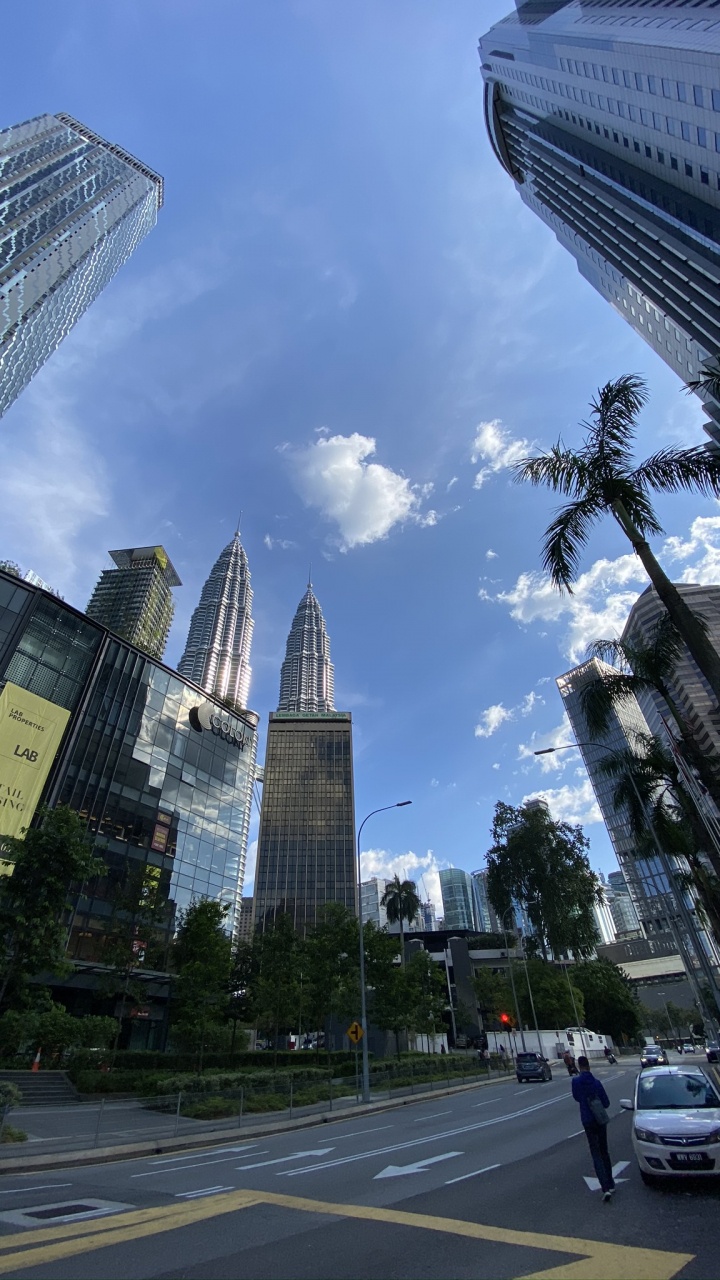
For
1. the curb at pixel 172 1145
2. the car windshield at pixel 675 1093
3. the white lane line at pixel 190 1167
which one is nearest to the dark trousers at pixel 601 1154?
the car windshield at pixel 675 1093

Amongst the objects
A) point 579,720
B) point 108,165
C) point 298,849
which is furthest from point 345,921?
point 108,165

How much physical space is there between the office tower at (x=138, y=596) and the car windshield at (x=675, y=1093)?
15530 cm

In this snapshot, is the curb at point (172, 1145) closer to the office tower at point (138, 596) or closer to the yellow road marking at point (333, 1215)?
the yellow road marking at point (333, 1215)

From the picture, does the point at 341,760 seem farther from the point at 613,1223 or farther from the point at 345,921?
the point at 613,1223

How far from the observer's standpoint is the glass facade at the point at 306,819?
106062 millimetres

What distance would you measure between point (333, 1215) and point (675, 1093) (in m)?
6.16

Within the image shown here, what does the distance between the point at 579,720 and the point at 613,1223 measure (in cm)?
14834

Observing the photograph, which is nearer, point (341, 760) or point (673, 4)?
point (673, 4)

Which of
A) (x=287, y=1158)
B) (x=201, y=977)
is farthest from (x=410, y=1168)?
(x=201, y=977)

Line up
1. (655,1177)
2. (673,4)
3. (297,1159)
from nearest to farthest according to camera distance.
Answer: (655,1177) → (297,1159) → (673,4)

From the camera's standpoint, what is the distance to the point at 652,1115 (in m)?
8.80

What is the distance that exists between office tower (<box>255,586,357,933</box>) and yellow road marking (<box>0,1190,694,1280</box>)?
98.0 metres

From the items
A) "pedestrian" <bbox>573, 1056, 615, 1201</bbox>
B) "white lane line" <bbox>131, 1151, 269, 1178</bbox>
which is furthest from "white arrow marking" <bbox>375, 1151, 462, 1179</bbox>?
"white lane line" <bbox>131, 1151, 269, 1178</bbox>

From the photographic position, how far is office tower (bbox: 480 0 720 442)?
4253cm
